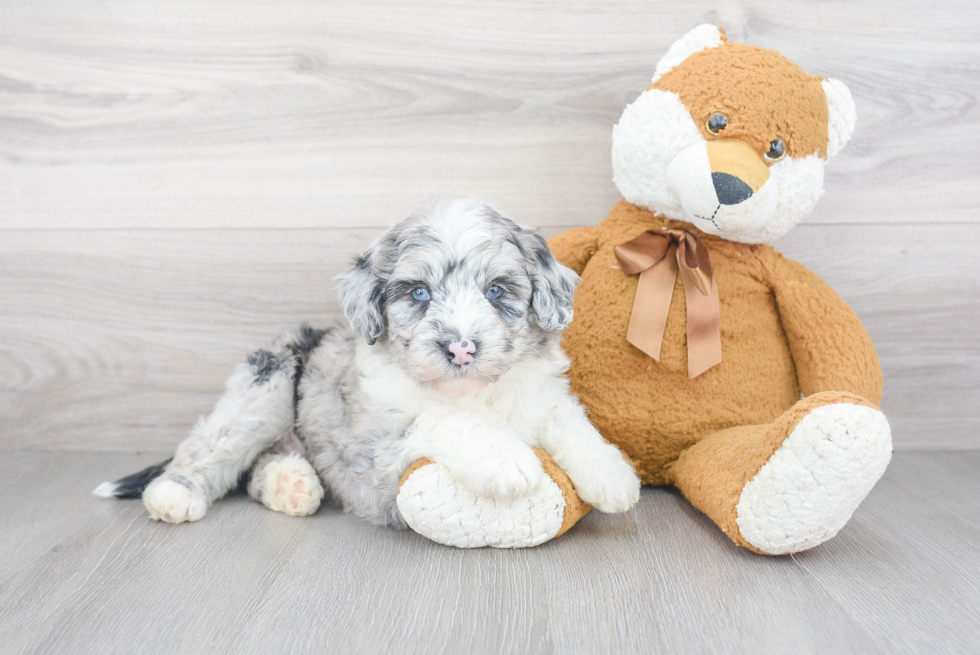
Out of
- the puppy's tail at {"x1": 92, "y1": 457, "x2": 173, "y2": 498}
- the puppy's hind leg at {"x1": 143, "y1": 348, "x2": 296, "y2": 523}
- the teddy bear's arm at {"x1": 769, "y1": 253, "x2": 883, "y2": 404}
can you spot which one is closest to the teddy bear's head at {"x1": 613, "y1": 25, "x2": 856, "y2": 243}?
the teddy bear's arm at {"x1": 769, "y1": 253, "x2": 883, "y2": 404}

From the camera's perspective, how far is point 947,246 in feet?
8.11

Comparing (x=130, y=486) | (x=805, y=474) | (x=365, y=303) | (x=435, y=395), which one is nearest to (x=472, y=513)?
(x=435, y=395)

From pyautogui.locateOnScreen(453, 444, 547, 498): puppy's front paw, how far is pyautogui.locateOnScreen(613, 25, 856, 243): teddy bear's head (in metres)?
0.83

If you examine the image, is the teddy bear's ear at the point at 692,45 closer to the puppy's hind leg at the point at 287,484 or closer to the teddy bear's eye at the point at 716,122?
the teddy bear's eye at the point at 716,122

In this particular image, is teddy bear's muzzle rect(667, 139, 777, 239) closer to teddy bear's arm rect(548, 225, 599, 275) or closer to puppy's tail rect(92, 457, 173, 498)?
teddy bear's arm rect(548, 225, 599, 275)

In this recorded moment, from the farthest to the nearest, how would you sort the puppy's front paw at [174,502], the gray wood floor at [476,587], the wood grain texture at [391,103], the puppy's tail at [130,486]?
the wood grain texture at [391,103]
the puppy's tail at [130,486]
the puppy's front paw at [174,502]
the gray wood floor at [476,587]

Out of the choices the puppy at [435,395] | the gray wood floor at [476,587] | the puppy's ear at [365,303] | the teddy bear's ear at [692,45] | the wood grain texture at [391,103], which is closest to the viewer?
the gray wood floor at [476,587]

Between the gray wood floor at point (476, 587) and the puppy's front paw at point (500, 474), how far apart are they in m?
0.18

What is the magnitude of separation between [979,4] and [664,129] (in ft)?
4.53

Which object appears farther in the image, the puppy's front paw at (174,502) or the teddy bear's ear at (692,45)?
the teddy bear's ear at (692,45)

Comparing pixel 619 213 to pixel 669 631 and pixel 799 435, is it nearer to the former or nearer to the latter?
pixel 799 435

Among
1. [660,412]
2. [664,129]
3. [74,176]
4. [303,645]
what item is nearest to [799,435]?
[660,412]

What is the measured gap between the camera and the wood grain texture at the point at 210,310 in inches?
97.7

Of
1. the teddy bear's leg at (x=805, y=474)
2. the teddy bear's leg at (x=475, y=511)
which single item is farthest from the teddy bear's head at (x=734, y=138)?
the teddy bear's leg at (x=475, y=511)
